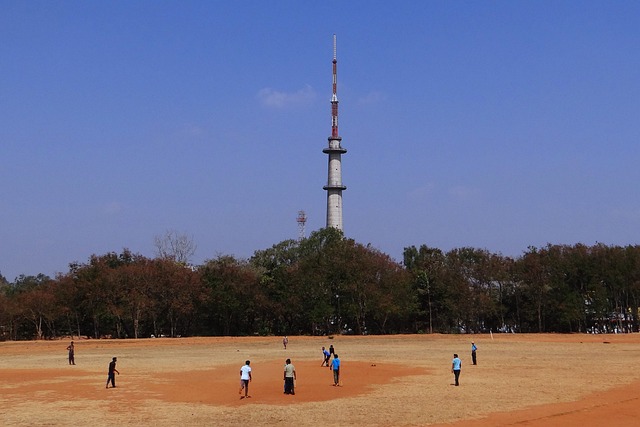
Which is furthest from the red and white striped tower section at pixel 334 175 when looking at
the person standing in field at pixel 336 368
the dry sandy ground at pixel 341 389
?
the person standing in field at pixel 336 368

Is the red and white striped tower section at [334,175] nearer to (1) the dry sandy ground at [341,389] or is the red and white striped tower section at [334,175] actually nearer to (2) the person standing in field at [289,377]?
(1) the dry sandy ground at [341,389]

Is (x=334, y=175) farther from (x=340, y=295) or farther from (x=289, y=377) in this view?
(x=289, y=377)

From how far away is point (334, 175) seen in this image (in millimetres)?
134750

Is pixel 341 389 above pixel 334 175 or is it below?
below

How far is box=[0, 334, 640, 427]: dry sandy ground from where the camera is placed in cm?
2323

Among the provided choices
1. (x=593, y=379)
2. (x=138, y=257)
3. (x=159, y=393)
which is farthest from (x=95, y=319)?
(x=593, y=379)

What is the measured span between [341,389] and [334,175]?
105 meters

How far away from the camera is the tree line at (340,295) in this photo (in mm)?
80438

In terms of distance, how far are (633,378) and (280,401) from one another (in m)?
19.2

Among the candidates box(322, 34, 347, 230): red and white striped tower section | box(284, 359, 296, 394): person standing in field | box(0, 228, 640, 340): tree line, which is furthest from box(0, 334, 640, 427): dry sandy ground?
box(322, 34, 347, 230): red and white striped tower section

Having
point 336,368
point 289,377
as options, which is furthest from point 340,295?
point 289,377

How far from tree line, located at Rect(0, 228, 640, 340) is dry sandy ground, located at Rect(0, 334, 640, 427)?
2168 cm

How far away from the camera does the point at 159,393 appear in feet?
99.7

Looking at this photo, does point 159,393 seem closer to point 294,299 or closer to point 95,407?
point 95,407
